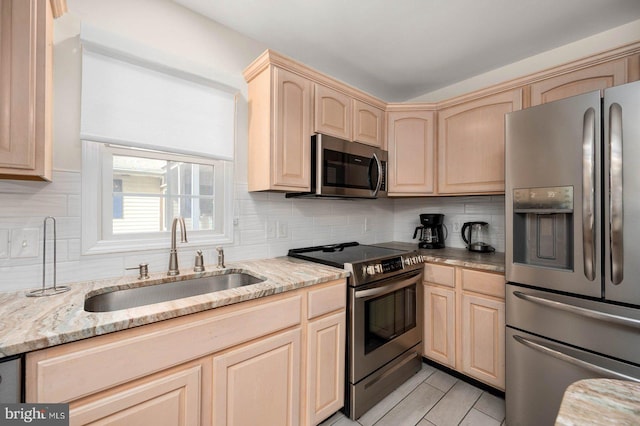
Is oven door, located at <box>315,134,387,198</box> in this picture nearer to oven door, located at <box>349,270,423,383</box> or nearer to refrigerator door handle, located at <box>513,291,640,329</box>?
oven door, located at <box>349,270,423,383</box>

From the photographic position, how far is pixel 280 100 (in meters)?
1.75

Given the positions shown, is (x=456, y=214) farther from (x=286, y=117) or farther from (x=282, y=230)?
(x=286, y=117)

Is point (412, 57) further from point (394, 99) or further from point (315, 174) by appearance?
point (315, 174)

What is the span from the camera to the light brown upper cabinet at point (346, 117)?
1962mm

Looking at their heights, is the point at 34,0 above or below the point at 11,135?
above

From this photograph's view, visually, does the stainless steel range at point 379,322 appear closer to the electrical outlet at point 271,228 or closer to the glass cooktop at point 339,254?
the glass cooktop at point 339,254

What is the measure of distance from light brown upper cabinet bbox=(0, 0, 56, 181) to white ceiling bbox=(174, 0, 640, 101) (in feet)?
2.99

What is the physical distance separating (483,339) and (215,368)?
1.75 m

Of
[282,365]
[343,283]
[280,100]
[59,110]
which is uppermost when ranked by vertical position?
[280,100]

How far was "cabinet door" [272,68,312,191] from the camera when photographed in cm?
174

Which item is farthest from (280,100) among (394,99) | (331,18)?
(394,99)

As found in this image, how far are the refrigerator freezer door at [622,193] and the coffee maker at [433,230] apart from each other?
1.36 meters

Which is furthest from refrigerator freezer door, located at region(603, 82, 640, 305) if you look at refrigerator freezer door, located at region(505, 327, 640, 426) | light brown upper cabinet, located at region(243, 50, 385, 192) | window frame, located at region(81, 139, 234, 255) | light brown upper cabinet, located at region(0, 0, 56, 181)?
light brown upper cabinet, located at region(0, 0, 56, 181)

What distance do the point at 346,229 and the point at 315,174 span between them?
0.88 m
